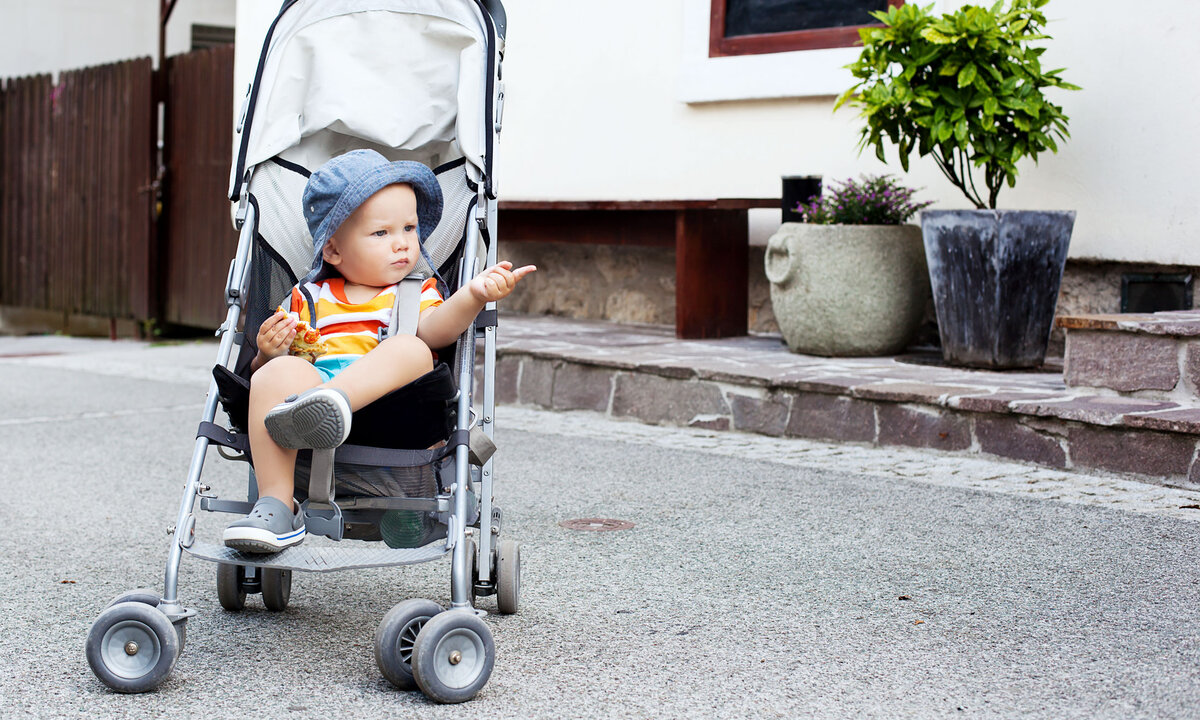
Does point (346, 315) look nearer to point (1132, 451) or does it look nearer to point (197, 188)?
point (1132, 451)

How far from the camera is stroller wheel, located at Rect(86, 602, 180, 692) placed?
2510mm

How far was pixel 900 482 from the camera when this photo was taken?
15.1ft

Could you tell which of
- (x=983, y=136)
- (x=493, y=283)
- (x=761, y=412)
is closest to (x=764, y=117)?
(x=983, y=136)

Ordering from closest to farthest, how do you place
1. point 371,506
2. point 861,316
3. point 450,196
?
point 371,506, point 450,196, point 861,316

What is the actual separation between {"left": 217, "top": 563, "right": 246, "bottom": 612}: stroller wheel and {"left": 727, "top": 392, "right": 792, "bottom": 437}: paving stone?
2.84m

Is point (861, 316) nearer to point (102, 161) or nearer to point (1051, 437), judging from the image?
point (1051, 437)

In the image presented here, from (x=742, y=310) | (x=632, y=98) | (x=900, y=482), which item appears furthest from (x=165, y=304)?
(x=900, y=482)

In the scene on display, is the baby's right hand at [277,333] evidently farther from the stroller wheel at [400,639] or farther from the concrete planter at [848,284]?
the concrete planter at [848,284]

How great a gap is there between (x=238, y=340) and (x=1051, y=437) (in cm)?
289

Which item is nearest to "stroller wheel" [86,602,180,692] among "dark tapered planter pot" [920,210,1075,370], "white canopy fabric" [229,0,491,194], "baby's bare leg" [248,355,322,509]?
"baby's bare leg" [248,355,322,509]

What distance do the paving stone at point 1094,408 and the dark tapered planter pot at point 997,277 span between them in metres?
0.80

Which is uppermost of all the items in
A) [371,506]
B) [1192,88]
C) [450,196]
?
[1192,88]

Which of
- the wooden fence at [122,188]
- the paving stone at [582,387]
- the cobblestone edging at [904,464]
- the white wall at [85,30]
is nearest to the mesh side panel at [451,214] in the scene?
the cobblestone edging at [904,464]

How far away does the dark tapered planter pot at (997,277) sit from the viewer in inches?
215
